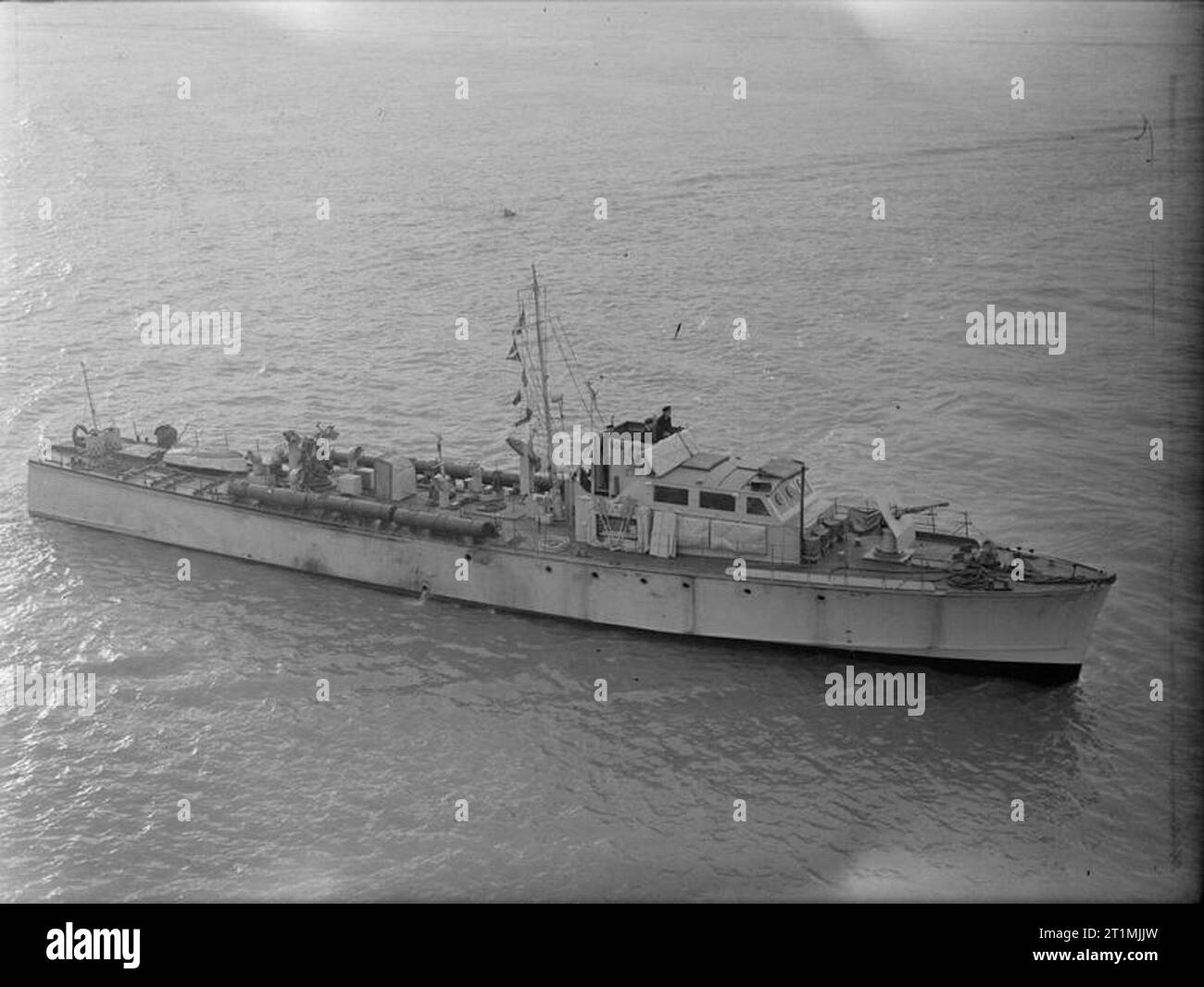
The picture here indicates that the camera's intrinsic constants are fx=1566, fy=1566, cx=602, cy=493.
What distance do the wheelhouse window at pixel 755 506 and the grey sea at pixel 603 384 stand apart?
3.46 m

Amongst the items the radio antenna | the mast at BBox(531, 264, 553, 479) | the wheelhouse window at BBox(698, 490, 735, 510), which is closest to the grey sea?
the radio antenna

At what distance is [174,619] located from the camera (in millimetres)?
41781

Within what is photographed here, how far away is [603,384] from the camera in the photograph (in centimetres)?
5369

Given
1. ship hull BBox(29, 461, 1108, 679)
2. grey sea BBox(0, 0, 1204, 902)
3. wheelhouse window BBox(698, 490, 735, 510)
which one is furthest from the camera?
wheelhouse window BBox(698, 490, 735, 510)

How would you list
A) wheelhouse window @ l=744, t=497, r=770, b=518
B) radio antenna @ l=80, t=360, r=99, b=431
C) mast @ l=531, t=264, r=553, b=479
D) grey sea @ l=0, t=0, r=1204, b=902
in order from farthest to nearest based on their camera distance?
radio antenna @ l=80, t=360, r=99, b=431, mast @ l=531, t=264, r=553, b=479, wheelhouse window @ l=744, t=497, r=770, b=518, grey sea @ l=0, t=0, r=1204, b=902

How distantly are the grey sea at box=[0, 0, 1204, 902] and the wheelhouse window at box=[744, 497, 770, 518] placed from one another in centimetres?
346

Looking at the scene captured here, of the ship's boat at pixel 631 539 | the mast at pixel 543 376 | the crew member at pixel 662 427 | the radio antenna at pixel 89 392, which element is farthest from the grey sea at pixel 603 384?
the crew member at pixel 662 427

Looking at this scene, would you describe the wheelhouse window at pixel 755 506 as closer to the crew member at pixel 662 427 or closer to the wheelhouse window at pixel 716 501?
the wheelhouse window at pixel 716 501

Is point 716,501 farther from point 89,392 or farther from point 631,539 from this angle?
point 89,392

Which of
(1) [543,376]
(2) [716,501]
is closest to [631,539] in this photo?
(2) [716,501]

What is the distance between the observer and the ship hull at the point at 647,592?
123 feet

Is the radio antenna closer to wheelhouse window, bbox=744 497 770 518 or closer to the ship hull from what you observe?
the ship hull

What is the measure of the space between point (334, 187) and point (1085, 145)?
3541 cm

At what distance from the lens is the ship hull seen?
123 feet
